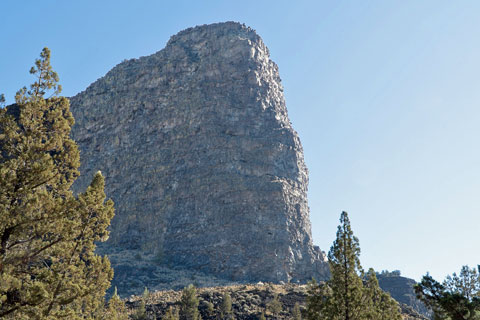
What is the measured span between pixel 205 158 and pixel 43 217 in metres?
87.0

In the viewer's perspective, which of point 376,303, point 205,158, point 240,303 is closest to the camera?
point 376,303

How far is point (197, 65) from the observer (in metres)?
112

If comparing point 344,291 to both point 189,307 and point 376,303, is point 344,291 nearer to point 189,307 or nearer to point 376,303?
point 376,303

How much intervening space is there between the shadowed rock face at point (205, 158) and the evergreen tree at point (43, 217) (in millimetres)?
71499

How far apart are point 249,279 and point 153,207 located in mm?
28451

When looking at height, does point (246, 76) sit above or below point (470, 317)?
above

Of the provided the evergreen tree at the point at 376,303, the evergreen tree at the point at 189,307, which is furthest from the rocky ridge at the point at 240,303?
the evergreen tree at the point at 376,303

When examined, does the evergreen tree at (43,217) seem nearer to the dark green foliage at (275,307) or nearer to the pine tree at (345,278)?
the pine tree at (345,278)

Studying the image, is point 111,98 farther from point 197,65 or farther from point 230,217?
point 230,217

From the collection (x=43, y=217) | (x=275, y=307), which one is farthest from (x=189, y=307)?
(x=43, y=217)

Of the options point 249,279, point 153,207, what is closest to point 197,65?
Answer: point 153,207

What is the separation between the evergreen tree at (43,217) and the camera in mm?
12055

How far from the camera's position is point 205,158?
99.6m

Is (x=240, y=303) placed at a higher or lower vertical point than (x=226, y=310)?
higher
